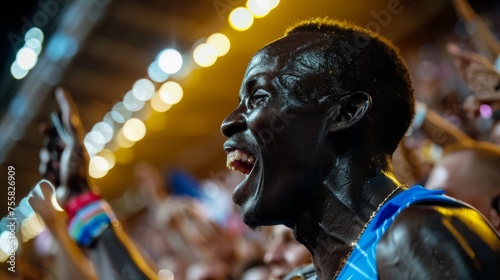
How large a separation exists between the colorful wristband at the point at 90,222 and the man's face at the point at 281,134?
125 cm

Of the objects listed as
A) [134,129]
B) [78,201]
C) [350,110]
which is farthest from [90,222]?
[134,129]

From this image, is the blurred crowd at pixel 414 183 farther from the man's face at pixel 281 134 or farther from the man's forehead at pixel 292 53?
the man's forehead at pixel 292 53

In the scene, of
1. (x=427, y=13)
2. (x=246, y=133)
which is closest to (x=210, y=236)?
(x=246, y=133)

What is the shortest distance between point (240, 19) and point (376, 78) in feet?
18.1

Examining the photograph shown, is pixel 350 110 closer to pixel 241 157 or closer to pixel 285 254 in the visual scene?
pixel 241 157

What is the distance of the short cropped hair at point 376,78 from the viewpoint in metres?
1.85

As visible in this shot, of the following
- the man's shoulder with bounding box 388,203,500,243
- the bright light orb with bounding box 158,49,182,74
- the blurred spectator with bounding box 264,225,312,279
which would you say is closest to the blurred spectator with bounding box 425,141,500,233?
the blurred spectator with bounding box 264,225,312,279

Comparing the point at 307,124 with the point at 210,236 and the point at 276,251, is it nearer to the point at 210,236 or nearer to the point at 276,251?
the point at 276,251

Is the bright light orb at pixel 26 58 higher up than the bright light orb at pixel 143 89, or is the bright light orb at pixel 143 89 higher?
the bright light orb at pixel 26 58

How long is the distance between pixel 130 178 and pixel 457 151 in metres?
8.44

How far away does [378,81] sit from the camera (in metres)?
1.86

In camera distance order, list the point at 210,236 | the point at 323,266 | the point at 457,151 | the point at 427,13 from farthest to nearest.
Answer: the point at 427,13
the point at 210,236
the point at 457,151
the point at 323,266

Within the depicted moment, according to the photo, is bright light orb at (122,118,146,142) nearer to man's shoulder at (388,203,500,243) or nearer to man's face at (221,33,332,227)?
man's face at (221,33,332,227)

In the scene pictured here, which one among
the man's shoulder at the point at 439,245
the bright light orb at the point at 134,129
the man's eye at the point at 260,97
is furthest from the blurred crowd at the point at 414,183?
the bright light orb at the point at 134,129
